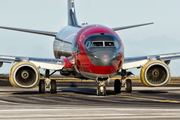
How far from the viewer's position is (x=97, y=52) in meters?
24.9

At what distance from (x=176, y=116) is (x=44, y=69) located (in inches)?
670

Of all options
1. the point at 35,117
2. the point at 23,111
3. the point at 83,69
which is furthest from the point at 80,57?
the point at 35,117

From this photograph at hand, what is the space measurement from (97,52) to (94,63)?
0.64m

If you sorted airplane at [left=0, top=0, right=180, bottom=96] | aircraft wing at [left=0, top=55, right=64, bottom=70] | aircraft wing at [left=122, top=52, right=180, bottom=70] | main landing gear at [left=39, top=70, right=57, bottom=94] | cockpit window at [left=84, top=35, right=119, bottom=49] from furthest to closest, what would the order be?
main landing gear at [left=39, top=70, right=57, bottom=94] → aircraft wing at [left=122, top=52, right=180, bottom=70] → aircraft wing at [left=0, top=55, right=64, bottom=70] → cockpit window at [left=84, top=35, right=119, bottom=49] → airplane at [left=0, top=0, right=180, bottom=96]

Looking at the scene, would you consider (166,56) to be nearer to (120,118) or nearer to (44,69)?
(44,69)

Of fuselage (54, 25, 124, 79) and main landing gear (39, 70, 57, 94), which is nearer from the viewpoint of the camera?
fuselage (54, 25, 124, 79)

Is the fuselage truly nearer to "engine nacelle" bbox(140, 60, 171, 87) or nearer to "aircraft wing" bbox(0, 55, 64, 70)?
"aircraft wing" bbox(0, 55, 64, 70)

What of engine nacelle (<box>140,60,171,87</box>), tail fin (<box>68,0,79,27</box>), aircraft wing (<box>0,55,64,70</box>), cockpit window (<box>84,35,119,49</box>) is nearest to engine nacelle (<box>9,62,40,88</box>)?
aircraft wing (<box>0,55,64,70</box>)

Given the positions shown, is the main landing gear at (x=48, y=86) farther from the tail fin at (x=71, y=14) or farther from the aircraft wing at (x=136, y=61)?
the tail fin at (x=71, y=14)

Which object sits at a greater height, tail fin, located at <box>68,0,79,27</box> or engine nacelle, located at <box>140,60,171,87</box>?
tail fin, located at <box>68,0,79,27</box>

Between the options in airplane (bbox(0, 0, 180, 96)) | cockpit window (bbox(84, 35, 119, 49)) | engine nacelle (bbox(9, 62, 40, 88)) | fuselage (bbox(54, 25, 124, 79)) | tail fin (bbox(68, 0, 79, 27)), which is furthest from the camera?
tail fin (bbox(68, 0, 79, 27))

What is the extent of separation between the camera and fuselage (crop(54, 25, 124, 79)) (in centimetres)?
2475

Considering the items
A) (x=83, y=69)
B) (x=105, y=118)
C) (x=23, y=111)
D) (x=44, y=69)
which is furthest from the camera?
Answer: (x=44, y=69)

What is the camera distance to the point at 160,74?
91.5 feet
